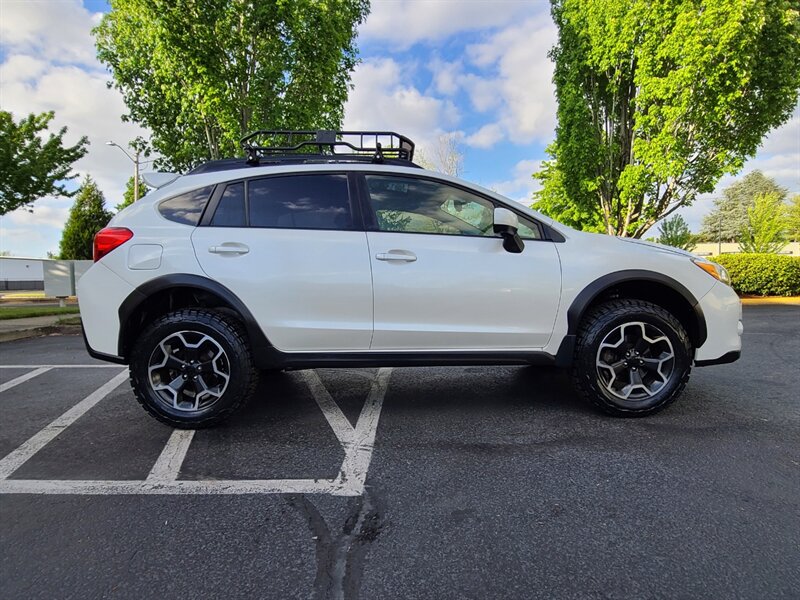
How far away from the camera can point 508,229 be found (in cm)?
308

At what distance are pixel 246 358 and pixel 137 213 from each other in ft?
4.23

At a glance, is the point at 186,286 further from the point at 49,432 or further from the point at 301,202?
the point at 49,432

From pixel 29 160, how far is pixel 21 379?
8.26 m

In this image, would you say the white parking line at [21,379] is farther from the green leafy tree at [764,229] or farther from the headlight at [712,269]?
the green leafy tree at [764,229]

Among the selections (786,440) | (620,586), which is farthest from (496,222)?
(786,440)

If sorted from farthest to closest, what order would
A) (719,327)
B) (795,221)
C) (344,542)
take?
(795,221), (719,327), (344,542)

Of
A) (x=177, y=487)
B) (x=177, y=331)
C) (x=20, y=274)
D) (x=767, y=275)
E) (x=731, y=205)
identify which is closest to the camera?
(x=177, y=487)

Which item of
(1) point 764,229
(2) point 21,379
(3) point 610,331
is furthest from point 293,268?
(1) point 764,229

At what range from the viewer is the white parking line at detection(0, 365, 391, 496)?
7.66 ft

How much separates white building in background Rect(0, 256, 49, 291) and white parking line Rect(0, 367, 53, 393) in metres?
31.6

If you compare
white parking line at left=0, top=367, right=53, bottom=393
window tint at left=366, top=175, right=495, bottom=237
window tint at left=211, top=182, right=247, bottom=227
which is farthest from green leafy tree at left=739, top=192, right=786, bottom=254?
white parking line at left=0, top=367, right=53, bottom=393

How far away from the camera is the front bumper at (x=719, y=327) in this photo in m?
3.24

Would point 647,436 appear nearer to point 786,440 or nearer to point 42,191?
point 786,440

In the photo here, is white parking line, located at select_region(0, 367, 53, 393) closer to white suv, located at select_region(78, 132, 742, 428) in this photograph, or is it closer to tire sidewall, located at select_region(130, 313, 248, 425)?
white suv, located at select_region(78, 132, 742, 428)
